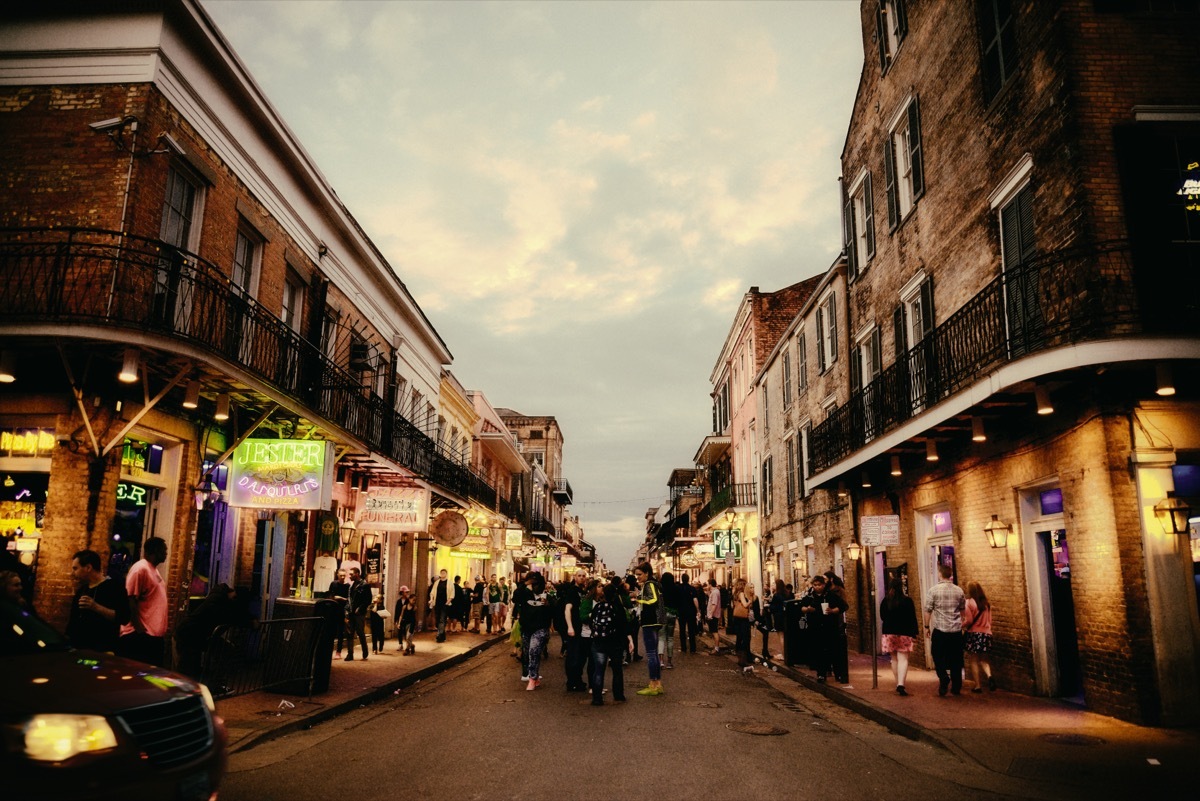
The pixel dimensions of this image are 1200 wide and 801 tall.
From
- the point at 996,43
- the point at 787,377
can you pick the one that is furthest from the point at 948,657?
the point at 787,377

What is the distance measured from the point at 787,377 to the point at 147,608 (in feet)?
72.1

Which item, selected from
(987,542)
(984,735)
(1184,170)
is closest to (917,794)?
(984,735)

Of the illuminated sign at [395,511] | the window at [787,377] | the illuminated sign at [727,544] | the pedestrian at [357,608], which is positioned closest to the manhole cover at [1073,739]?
the pedestrian at [357,608]

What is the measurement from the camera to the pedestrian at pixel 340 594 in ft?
40.5

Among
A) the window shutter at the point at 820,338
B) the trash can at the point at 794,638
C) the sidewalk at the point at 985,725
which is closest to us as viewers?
the sidewalk at the point at 985,725

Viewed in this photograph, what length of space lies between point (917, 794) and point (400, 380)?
18680mm

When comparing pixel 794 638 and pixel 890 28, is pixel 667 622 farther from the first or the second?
pixel 890 28

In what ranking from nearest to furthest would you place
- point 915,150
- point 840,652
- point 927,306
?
point 840,652
point 927,306
point 915,150

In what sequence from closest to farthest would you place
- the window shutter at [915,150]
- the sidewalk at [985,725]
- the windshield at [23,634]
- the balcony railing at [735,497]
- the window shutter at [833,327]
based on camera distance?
the windshield at [23,634]
the sidewalk at [985,725]
the window shutter at [915,150]
the window shutter at [833,327]
the balcony railing at [735,497]

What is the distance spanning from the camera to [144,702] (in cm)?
452

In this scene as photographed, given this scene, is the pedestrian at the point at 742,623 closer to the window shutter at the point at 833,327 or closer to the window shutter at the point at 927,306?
the window shutter at the point at 927,306

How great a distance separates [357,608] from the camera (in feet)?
51.6

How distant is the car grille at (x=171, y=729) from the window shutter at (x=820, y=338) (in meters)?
19.4

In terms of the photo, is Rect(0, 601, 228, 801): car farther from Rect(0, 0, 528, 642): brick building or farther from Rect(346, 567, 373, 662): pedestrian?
Rect(346, 567, 373, 662): pedestrian
